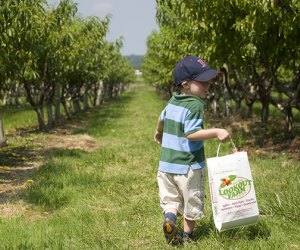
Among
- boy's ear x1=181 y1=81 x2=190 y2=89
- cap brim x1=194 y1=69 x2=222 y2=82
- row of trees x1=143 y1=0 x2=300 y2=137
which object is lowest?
boy's ear x1=181 y1=81 x2=190 y2=89

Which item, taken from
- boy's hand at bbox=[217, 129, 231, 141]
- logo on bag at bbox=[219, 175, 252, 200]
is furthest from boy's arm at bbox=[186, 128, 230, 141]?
logo on bag at bbox=[219, 175, 252, 200]

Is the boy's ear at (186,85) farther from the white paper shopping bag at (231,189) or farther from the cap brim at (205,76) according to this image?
the white paper shopping bag at (231,189)

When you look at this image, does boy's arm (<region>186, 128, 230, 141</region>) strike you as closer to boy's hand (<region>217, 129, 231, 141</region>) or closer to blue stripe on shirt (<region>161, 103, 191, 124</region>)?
boy's hand (<region>217, 129, 231, 141</region>)

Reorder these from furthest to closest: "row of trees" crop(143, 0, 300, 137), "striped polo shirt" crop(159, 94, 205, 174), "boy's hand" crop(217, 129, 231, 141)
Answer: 1. "row of trees" crop(143, 0, 300, 137)
2. "striped polo shirt" crop(159, 94, 205, 174)
3. "boy's hand" crop(217, 129, 231, 141)

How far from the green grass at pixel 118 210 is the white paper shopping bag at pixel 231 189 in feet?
1.17

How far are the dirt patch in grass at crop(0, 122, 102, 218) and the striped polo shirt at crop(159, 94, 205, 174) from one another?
2515 mm

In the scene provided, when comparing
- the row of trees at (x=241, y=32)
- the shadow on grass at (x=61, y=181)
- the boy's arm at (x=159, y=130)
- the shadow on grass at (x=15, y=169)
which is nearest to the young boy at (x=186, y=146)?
the boy's arm at (x=159, y=130)

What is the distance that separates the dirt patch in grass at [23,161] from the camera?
6200 millimetres

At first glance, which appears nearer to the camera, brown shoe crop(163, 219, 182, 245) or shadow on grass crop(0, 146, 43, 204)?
brown shoe crop(163, 219, 182, 245)

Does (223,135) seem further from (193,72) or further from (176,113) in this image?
(193,72)

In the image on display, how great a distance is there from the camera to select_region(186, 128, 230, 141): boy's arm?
12.3 feet

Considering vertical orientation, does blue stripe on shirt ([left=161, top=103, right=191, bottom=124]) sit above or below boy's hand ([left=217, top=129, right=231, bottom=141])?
above

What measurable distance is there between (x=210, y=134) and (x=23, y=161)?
7.20m

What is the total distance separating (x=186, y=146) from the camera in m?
4.13
